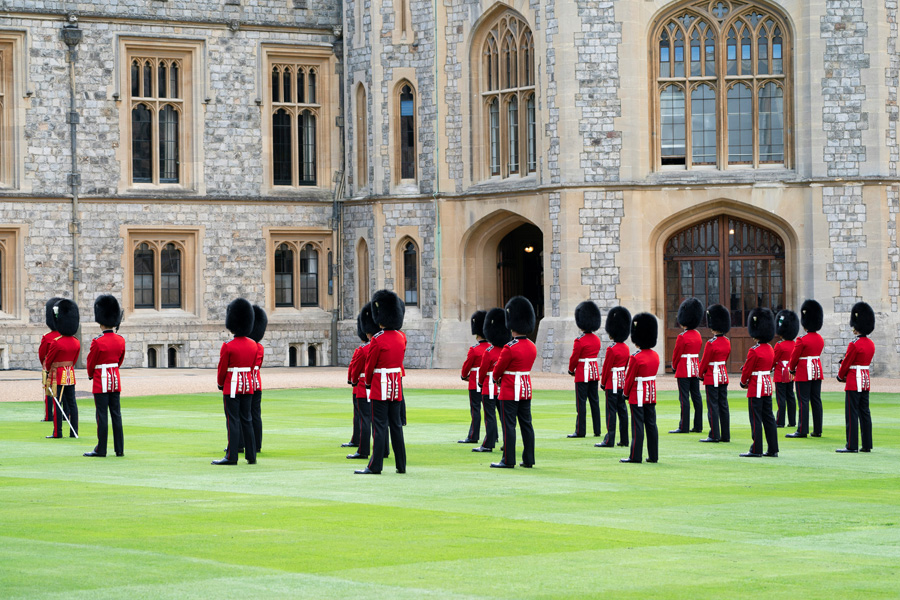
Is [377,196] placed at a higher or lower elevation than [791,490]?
higher

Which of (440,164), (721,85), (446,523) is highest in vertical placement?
(721,85)

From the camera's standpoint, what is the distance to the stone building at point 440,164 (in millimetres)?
25844

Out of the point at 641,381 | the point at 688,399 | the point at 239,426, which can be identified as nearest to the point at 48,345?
the point at 239,426

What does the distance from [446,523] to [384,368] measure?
10.7 ft

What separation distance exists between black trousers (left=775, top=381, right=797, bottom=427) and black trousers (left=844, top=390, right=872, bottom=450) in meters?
1.97

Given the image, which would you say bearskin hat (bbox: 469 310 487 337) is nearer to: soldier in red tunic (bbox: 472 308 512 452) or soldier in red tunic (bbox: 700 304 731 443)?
soldier in red tunic (bbox: 472 308 512 452)

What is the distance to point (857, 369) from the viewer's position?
1410cm

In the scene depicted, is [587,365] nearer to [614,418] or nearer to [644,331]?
[614,418]

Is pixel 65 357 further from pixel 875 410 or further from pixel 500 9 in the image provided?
pixel 500 9

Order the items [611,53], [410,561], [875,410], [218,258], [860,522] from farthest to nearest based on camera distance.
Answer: [218,258]
[611,53]
[875,410]
[860,522]
[410,561]

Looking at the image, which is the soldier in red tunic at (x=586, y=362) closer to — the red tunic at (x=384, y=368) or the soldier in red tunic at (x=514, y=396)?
the soldier in red tunic at (x=514, y=396)

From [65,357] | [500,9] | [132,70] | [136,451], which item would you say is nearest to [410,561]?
[136,451]

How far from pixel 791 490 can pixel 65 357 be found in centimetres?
785

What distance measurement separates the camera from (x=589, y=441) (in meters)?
15.1
